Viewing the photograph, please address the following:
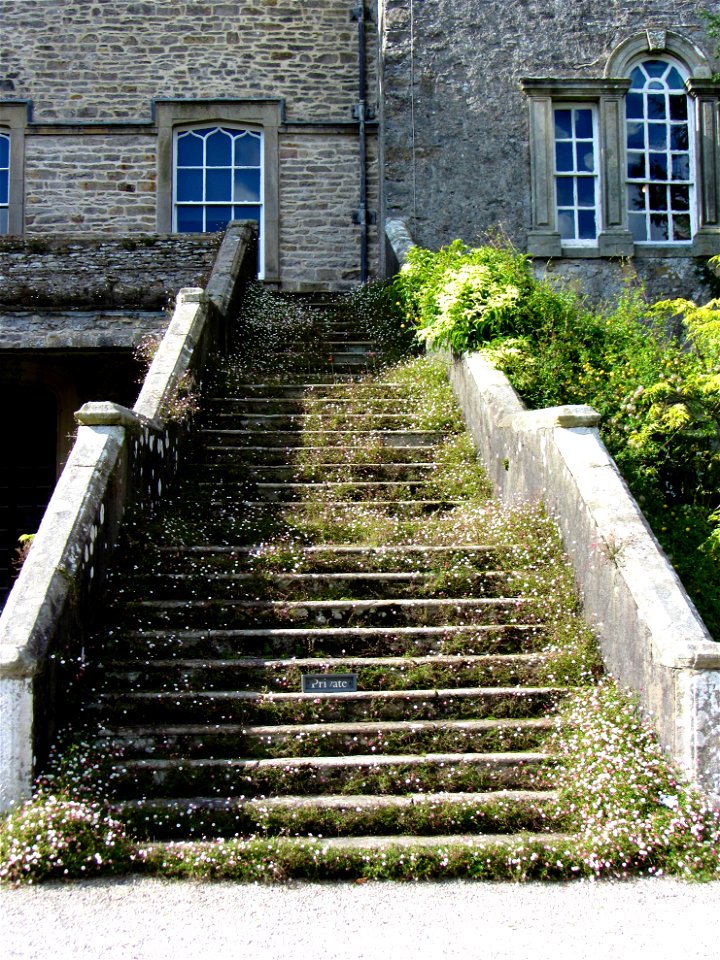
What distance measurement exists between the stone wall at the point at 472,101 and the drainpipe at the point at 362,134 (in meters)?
1.88

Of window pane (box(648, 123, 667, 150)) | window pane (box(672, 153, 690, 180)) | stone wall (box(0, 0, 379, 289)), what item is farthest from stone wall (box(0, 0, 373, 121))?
window pane (box(672, 153, 690, 180))

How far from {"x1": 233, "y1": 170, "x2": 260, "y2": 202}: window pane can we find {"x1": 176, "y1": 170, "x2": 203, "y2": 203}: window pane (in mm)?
572

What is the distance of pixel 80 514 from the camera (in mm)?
5969

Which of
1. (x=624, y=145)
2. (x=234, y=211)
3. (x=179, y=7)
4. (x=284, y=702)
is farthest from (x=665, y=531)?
(x=179, y=7)

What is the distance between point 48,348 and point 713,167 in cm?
934

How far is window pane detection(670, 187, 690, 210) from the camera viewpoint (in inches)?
555

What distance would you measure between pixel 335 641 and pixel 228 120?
12081mm

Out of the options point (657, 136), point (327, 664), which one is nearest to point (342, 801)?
point (327, 664)

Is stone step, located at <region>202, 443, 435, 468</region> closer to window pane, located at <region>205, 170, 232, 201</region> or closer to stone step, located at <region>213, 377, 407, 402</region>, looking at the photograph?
stone step, located at <region>213, 377, 407, 402</region>

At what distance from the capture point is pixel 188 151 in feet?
52.1

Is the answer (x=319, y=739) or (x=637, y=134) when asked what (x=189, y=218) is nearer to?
(x=637, y=134)

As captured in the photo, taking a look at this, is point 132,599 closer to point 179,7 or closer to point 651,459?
point 651,459

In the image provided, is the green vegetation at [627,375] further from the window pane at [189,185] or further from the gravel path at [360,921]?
the window pane at [189,185]

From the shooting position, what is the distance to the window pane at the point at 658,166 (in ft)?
46.3
